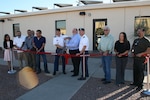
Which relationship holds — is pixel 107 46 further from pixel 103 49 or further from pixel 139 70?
pixel 139 70

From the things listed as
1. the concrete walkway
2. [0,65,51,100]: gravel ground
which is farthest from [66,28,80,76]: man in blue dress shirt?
[0,65,51,100]: gravel ground

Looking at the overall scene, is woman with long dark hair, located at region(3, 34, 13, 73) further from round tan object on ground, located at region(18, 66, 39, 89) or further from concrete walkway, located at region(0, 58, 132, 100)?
concrete walkway, located at region(0, 58, 132, 100)

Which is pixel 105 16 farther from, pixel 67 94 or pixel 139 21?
pixel 67 94

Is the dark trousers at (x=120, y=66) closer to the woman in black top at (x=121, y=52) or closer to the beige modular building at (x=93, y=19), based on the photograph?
the woman in black top at (x=121, y=52)

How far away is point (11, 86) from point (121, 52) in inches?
145

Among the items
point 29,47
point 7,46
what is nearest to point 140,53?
point 29,47

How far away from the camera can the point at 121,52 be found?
6.09 meters

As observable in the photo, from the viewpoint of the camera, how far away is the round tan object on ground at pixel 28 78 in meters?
6.59

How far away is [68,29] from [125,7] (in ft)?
13.3

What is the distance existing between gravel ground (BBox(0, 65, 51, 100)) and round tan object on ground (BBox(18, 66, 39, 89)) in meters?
0.17

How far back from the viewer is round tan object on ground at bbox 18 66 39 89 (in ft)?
21.6

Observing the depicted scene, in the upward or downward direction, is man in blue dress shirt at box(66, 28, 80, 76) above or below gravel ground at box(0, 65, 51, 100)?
above

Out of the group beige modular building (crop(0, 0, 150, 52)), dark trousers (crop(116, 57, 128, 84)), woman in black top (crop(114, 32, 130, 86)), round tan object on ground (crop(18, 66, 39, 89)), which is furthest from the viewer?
beige modular building (crop(0, 0, 150, 52))

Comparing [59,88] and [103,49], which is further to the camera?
[103,49]
